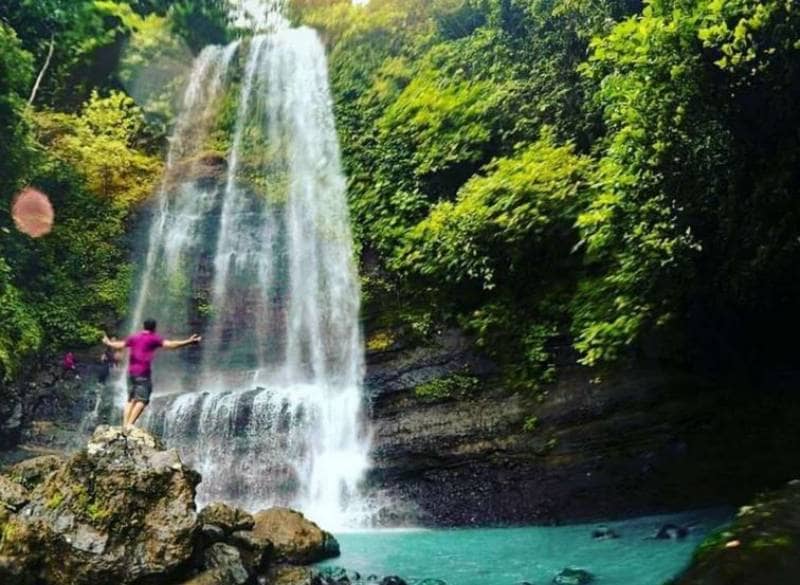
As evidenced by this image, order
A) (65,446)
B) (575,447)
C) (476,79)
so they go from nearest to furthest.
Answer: (575,447) < (65,446) < (476,79)

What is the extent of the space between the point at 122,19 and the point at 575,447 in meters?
18.1

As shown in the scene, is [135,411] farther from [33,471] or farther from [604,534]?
[604,534]

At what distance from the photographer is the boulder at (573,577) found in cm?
642

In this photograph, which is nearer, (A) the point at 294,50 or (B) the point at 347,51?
(B) the point at 347,51

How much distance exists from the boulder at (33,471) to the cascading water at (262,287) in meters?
4.08

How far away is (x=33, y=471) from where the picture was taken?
26.4 ft

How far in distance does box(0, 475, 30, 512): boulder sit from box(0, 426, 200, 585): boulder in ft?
0.28

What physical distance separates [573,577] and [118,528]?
4.38 metres

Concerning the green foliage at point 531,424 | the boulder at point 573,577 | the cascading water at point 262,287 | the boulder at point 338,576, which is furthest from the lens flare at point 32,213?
the boulder at point 573,577

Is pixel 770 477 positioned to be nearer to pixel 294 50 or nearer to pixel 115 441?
pixel 115 441

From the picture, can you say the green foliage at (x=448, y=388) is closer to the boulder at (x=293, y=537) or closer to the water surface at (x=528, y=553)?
the water surface at (x=528, y=553)

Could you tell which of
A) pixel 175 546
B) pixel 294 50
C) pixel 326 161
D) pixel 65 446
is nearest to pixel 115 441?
pixel 175 546

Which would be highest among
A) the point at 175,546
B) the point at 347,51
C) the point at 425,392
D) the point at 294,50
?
the point at 294,50

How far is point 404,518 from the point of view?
10781mm
